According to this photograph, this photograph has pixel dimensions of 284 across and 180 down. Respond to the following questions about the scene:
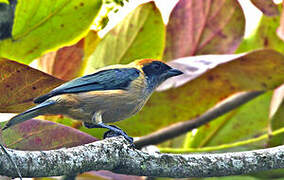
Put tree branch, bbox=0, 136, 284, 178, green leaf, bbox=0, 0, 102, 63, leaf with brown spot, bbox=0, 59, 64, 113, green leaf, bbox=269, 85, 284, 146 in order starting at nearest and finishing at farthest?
tree branch, bbox=0, 136, 284, 178
leaf with brown spot, bbox=0, 59, 64, 113
green leaf, bbox=0, 0, 102, 63
green leaf, bbox=269, 85, 284, 146

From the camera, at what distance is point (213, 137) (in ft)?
4.55

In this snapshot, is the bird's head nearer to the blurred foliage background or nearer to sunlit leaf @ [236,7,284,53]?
the blurred foliage background

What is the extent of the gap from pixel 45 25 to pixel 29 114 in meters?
0.41

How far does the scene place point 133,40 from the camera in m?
1.22

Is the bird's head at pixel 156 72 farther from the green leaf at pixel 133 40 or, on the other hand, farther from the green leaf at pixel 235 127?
the green leaf at pixel 235 127

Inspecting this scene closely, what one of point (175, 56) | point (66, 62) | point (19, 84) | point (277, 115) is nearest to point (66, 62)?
point (66, 62)

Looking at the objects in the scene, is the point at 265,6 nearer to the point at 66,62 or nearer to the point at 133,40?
the point at 133,40

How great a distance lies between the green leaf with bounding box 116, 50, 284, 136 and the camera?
119cm

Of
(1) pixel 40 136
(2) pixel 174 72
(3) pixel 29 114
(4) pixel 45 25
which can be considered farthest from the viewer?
(4) pixel 45 25

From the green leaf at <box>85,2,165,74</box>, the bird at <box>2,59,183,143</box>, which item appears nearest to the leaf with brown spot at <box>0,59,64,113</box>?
the bird at <box>2,59,183,143</box>

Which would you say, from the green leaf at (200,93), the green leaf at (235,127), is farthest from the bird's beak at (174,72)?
the green leaf at (235,127)

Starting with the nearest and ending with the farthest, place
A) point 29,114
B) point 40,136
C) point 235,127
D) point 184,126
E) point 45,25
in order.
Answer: point 29,114, point 40,136, point 45,25, point 184,126, point 235,127

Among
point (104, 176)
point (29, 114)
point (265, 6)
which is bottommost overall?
point (104, 176)

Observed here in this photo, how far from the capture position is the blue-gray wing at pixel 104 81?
0.90m
